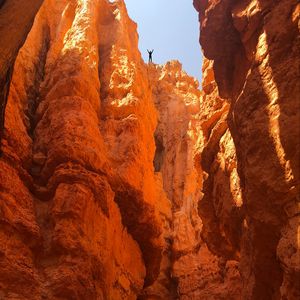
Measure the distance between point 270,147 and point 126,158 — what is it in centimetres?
586

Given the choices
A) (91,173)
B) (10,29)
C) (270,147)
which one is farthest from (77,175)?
(270,147)

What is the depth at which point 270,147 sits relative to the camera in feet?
21.3

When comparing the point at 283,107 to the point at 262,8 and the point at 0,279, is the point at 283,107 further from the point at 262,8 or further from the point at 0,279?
the point at 0,279

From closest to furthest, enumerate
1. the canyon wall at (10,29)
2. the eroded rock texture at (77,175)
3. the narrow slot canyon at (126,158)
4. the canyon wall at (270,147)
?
the canyon wall at (270,147) < the narrow slot canyon at (126,158) < the canyon wall at (10,29) < the eroded rock texture at (77,175)

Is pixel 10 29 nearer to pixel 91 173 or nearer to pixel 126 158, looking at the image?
pixel 91 173

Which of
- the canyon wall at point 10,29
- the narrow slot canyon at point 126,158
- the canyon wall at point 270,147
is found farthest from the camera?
the canyon wall at point 10,29

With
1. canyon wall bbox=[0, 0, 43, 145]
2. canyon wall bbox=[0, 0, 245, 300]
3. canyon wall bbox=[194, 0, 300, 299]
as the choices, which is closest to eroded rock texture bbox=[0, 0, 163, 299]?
canyon wall bbox=[0, 0, 245, 300]

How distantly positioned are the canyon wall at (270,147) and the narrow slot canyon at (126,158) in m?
0.02

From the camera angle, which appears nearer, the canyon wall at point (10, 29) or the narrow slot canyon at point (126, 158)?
the narrow slot canyon at point (126, 158)

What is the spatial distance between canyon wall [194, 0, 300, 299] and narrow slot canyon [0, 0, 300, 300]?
2 centimetres

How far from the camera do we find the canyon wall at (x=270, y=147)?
5.99 metres

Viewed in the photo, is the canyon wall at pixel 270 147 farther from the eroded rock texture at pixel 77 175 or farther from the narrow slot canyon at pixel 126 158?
the eroded rock texture at pixel 77 175

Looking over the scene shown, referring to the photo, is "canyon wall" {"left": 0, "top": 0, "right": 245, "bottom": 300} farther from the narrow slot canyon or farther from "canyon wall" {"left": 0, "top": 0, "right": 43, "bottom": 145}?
"canyon wall" {"left": 0, "top": 0, "right": 43, "bottom": 145}

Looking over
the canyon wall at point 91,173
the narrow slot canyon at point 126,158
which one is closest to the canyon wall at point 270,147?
the narrow slot canyon at point 126,158
